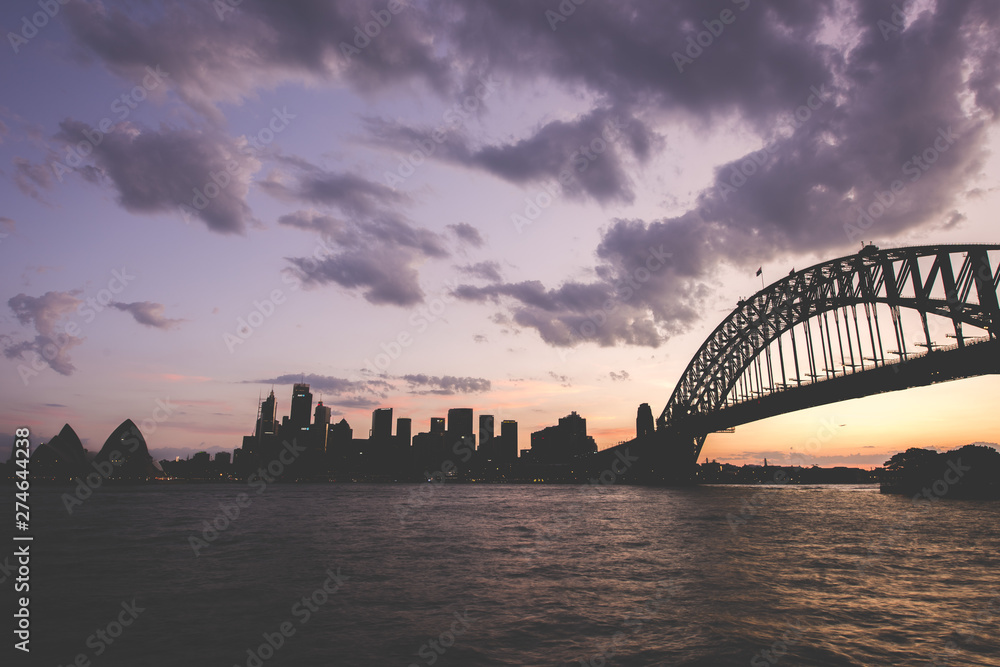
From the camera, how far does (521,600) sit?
16.6 metres

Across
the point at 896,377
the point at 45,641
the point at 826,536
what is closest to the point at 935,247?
the point at 896,377

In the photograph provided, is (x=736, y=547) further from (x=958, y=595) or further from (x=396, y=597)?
(x=396, y=597)

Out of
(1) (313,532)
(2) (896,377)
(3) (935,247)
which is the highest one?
(3) (935,247)

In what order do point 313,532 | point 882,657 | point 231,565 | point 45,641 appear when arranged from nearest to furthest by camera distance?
point 882,657 < point 45,641 < point 231,565 < point 313,532

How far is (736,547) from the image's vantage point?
28312 millimetres

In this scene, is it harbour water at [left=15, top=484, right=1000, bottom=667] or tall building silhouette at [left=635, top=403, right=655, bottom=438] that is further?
tall building silhouette at [left=635, top=403, right=655, bottom=438]

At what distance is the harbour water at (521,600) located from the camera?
469 inches

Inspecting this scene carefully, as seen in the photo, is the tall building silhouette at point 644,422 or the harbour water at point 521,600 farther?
the tall building silhouette at point 644,422

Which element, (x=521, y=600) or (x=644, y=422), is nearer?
(x=521, y=600)

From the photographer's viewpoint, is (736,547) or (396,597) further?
(736,547)

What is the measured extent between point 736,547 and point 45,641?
28850 millimetres

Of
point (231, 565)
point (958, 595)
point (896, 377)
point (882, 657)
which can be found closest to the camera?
point (882, 657)

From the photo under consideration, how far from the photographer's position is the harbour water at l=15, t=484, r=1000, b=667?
11906mm

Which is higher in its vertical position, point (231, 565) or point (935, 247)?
point (935, 247)
